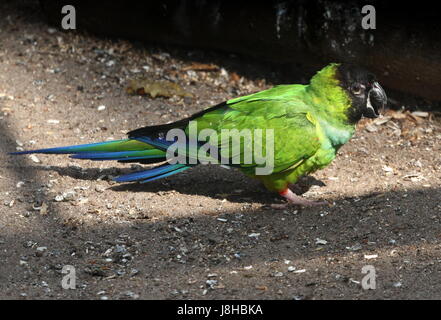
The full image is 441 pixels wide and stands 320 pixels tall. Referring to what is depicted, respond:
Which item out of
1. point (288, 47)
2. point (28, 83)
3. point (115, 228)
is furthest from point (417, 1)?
point (28, 83)

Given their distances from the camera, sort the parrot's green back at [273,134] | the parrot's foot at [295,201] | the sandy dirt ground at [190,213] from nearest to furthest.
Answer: the sandy dirt ground at [190,213] → the parrot's green back at [273,134] → the parrot's foot at [295,201]

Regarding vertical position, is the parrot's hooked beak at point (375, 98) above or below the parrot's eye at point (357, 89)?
below

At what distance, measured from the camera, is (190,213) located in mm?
4438

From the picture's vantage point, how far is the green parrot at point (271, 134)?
4297 mm

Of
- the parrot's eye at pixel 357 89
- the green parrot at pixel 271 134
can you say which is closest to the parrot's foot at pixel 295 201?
the green parrot at pixel 271 134

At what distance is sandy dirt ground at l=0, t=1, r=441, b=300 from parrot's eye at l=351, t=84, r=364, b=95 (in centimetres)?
71

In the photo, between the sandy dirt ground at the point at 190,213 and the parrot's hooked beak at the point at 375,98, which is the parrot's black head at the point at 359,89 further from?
the sandy dirt ground at the point at 190,213

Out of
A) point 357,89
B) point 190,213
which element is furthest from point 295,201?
point 357,89

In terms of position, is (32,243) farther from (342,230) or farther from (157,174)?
(342,230)

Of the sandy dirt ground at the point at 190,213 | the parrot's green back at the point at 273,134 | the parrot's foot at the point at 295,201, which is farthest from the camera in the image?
the parrot's foot at the point at 295,201

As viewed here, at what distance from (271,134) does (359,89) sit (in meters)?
0.61

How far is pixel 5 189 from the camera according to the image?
4582 mm

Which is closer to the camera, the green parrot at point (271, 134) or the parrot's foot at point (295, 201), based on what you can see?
the green parrot at point (271, 134)
